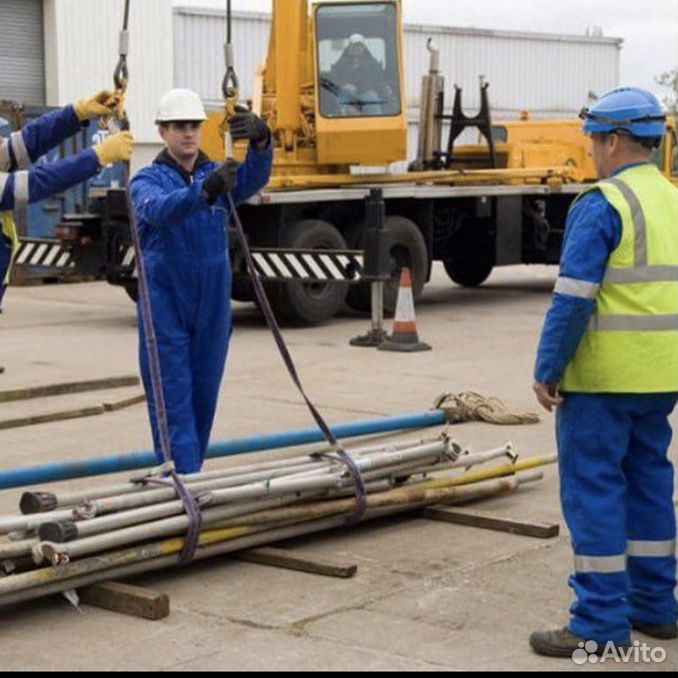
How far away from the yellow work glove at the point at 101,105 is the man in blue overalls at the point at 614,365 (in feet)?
7.08

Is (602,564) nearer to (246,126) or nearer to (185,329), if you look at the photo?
(185,329)

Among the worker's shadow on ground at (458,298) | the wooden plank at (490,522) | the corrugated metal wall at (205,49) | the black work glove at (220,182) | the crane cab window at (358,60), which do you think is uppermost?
the corrugated metal wall at (205,49)

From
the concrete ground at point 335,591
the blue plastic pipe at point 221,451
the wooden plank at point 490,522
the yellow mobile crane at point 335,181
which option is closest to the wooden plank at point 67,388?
the concrete ground at point 335,591

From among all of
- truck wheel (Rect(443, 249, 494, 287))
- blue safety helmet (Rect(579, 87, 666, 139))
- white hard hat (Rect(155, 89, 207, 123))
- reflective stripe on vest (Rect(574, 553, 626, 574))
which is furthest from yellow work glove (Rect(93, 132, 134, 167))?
truck wheel (Rect(443, 249, 494, 287))

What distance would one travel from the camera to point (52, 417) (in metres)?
9.48

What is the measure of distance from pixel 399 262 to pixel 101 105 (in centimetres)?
1012

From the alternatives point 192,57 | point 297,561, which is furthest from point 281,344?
point 192,57

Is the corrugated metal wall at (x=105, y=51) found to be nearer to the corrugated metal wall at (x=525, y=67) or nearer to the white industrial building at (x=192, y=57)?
the white industrial building at (x=192, y=57)

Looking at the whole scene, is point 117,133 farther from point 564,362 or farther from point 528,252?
point 528,252

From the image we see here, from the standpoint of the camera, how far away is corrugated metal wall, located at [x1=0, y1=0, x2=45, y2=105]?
2464cm

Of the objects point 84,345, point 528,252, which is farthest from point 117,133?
point 528,252

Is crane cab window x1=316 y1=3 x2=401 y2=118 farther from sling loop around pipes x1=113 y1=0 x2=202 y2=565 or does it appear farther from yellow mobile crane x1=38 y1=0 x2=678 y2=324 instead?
sling loop around pipes x1=113 y1=0 x2=202 y2=565

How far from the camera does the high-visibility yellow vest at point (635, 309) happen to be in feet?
15.9

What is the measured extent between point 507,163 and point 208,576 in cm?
1362
